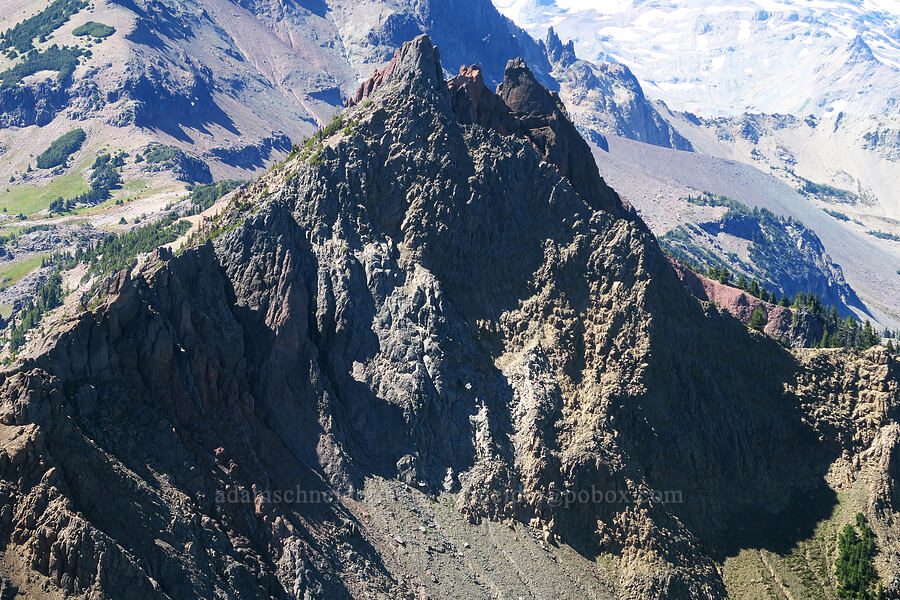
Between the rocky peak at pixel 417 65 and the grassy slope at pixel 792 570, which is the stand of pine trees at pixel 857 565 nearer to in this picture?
the grassy slope at pixel 792 570

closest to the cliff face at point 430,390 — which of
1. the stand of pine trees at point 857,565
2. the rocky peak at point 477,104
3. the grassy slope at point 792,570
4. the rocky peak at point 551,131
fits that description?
the rocky peak at point 551,131

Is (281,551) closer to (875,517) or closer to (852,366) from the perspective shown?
(875,517)

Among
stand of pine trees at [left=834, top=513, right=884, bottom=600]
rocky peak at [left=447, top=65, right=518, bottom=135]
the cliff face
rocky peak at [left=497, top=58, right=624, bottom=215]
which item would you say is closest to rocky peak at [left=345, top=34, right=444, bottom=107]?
the cliff face

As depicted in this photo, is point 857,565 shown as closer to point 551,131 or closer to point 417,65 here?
point 551,131

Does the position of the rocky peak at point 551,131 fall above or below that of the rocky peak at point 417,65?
below

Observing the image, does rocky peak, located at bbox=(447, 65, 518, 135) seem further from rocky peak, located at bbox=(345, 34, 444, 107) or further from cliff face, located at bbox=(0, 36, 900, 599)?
rocky peak, located at bbox=(345, 34, 444, 107)

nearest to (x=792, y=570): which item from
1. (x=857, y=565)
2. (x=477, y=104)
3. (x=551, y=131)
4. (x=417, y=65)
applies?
(x=857, y=565)

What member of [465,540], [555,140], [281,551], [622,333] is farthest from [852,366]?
[281,551]

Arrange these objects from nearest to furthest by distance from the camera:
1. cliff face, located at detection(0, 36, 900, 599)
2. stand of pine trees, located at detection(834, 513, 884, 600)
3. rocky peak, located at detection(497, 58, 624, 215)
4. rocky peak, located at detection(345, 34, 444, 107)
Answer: cliff face, located at detection(0, 36, 900, 599), stand of pine trees, located at detection(834, 513, 884, 600), rocky peak, located at detection(345, 34, 444, 107), rocky peak, located at detection(497, 58, 624, 215)
